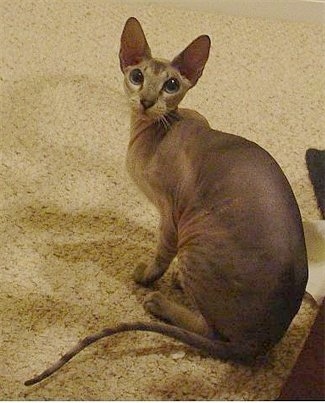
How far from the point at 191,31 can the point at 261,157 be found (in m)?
0.88

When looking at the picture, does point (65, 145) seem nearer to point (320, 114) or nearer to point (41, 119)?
point (41, 119)

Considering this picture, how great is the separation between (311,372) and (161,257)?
1.18ft

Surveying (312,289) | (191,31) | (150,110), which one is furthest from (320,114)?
(150,110)

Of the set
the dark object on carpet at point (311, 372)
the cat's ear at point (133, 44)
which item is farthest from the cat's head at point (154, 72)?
the dark object on carpet at point (311, 372)

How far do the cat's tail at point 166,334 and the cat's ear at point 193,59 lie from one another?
1.35 ft

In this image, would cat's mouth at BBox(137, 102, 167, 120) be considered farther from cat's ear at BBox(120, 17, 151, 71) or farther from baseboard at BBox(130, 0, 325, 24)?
baseboard at BBox(130, 0, 325, 24)

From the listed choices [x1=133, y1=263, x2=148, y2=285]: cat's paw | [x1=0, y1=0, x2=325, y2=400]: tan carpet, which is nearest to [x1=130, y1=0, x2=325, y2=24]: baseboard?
[x1=0, y1=0, x2=325, y2=400]: tan carpet

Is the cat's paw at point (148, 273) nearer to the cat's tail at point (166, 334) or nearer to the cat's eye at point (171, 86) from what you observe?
the cat's tail at point (166, 334)

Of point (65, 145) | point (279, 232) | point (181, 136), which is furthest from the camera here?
point (65, 145)

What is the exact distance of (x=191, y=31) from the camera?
197cm

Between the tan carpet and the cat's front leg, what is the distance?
29 millimetres

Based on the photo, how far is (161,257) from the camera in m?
1.31

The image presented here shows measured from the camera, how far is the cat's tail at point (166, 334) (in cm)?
118

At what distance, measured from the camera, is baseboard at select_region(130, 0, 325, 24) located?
199cm
